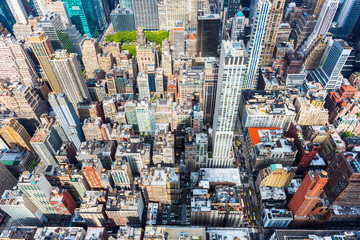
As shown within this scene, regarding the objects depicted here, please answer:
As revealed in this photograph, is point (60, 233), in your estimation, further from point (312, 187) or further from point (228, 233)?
point (312, 187)

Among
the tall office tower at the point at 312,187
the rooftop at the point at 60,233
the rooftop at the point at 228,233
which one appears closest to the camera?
the tall office tower at the point at 312,187

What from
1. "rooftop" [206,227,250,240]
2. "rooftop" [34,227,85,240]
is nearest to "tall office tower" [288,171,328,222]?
"rooftop" [206,227,250,240]

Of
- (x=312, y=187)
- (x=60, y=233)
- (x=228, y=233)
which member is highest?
(x=312, y=187)

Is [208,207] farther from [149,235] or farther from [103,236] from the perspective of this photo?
[103,236]

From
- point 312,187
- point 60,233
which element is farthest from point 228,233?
point 60,233

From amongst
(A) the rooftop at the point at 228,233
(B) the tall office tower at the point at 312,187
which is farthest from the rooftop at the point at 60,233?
(B) the tall office tower at the point at 312,187

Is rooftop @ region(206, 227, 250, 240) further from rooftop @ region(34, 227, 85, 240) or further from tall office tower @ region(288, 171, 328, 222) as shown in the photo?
rooftop @ region(34, 227, 85, 240)

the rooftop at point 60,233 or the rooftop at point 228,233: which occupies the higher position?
the rooftop at point 228,233

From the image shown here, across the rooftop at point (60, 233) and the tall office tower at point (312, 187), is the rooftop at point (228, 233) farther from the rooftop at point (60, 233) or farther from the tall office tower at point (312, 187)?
the rooftop at point (60, 233)

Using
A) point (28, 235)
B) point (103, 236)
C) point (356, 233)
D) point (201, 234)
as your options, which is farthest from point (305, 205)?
point (28, 235)

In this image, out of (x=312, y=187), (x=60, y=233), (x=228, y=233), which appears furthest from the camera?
(x=228, y=233)

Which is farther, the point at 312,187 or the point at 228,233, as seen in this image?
the point at 228,233
